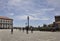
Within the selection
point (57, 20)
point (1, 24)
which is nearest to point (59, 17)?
point (57, 20)

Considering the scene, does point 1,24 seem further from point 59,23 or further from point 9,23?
point 59,23

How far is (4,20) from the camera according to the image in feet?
502

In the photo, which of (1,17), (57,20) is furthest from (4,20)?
(57,20)

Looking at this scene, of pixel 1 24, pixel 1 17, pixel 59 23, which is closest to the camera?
pixel 59 23

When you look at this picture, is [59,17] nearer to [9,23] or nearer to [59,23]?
[59,23]

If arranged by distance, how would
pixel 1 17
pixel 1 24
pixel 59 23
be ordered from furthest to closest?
pixel 1 17 < pixel 1 24 < pixel 59 23

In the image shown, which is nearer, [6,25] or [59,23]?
[59,23]

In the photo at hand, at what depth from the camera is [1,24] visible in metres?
145

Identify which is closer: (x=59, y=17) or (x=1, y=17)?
(x=59, y=17)

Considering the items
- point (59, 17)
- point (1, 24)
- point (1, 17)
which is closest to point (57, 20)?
point (59, 17)

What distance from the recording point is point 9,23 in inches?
5945

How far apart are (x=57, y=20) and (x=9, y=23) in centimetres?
6607

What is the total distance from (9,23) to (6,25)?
4.25 meters

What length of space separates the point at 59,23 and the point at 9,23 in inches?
2745
